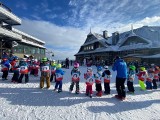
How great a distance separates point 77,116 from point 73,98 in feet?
6.21

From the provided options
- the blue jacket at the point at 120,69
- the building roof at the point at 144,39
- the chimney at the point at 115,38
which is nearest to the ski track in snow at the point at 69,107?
the blue jacket at the point at 120,69

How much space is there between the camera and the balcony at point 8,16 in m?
20.0

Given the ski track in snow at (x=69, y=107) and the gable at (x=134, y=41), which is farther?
the gable at (x=134, y=41)

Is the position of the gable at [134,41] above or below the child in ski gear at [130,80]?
above

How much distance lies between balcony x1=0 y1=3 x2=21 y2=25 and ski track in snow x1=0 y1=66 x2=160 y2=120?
599 inches

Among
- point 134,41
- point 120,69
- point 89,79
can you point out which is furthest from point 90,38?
point 120,69

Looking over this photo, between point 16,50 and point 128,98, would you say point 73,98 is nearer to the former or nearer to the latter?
point 128,98

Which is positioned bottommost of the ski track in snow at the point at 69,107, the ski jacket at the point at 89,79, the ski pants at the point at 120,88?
the ski track in snow at the point at 69,107

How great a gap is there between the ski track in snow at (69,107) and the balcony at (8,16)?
50.0ft

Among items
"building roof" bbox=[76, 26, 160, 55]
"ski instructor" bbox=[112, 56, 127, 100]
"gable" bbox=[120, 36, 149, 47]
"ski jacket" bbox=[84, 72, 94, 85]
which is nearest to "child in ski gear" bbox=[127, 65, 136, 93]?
"ski instructor" bbox=[112, 56, 127, 100]

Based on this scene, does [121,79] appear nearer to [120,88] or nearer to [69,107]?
[120,88]

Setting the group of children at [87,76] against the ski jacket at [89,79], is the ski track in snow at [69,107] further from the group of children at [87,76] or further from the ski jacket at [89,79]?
the ski jacket at [89,79]

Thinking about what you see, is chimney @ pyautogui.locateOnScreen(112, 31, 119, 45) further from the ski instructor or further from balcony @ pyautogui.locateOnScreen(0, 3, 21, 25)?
the ski instructor

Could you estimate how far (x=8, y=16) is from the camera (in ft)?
69.6
